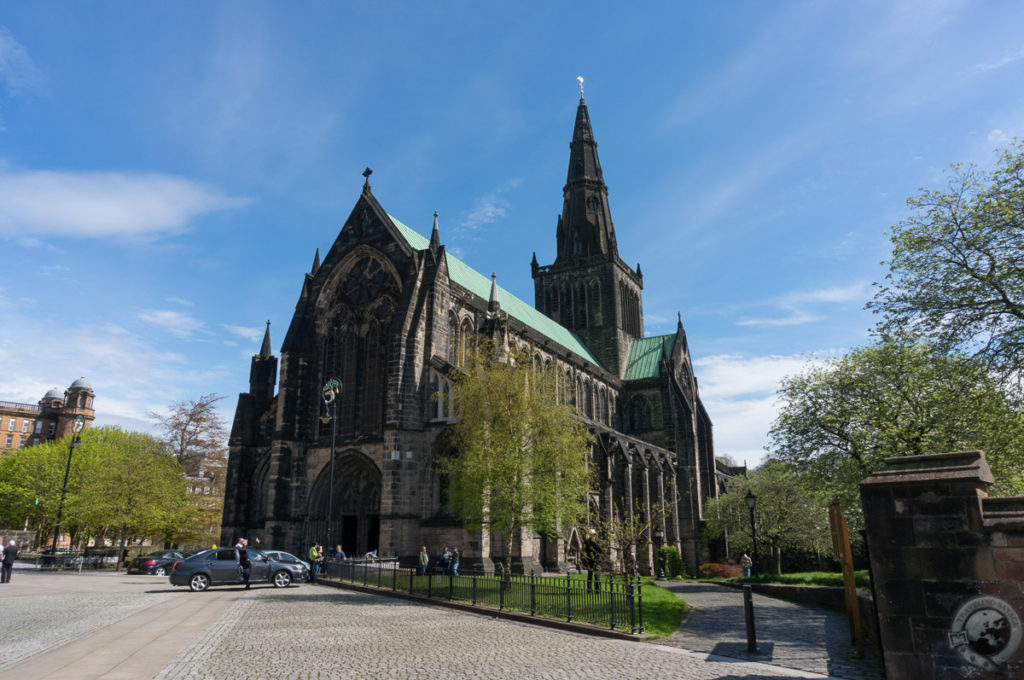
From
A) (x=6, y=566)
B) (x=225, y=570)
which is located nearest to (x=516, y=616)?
(x=225, y=570)

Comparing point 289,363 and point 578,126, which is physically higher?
point 578,126

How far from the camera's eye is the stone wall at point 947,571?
6402 mm

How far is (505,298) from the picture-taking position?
150 feet

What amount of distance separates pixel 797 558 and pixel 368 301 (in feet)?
111

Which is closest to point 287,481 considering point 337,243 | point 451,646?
point 337,243

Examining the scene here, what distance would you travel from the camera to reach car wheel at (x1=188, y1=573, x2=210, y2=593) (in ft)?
72.2

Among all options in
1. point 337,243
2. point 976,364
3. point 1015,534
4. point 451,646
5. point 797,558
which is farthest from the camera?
point 797,558

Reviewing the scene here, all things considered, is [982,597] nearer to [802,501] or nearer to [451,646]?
[451,646]

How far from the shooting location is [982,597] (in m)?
6.50

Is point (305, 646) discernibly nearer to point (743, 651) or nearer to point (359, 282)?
point (743, 651)

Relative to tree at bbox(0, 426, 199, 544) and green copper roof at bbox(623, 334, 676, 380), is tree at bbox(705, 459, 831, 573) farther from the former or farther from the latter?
tree at bbox(0, 426, 199, 544)

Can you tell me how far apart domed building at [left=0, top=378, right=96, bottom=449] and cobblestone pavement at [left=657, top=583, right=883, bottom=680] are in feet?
329

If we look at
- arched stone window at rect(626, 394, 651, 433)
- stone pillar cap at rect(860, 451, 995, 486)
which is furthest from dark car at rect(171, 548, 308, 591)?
arched stone window at rect(626, 394, 651, 433)

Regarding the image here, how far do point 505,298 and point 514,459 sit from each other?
79.2ft
